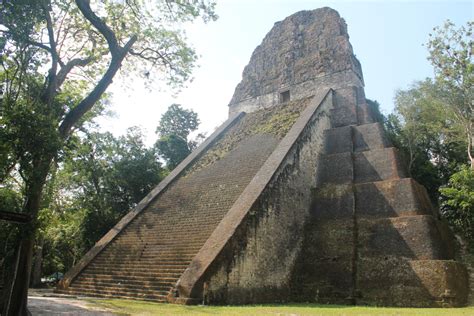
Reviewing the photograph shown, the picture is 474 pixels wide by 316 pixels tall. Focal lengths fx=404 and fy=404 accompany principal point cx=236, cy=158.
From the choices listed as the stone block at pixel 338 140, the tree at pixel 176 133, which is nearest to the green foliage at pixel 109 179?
the tree at pixel 176 133

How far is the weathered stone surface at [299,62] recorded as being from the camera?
56.7 ft

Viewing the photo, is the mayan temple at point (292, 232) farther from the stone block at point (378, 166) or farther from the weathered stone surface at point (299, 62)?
the weathered stone surface at point (299, 62)

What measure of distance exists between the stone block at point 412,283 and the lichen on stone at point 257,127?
6.07 metres

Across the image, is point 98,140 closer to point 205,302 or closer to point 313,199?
point 313,199

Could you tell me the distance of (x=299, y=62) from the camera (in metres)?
18.9

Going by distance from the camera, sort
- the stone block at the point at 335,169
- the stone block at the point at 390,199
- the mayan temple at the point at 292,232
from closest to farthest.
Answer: the mayan temple at the point at 292,232 → the stone block at the point at 390,199 → the stone block at the point at 335,169

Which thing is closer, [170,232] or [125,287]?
[125,287]

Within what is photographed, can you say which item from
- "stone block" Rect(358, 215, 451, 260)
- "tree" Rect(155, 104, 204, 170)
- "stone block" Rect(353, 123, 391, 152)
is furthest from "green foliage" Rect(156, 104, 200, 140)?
"stone block" Rect(358, 215, 451, 260)

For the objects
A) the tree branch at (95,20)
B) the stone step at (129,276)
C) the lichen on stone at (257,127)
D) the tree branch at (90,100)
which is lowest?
the stone step at (129,276)

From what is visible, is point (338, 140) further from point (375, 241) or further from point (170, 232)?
point (170, 232)

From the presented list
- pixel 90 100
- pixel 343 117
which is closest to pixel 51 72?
pixel 90 100

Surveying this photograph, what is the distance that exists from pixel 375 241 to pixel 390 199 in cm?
139

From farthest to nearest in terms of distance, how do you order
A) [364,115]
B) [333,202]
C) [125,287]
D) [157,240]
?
1. [364,115]
2. [333,202]
3. [157,240]
4. [125,287]

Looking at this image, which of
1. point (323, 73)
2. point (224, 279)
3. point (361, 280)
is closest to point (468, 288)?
point (361, 280)
